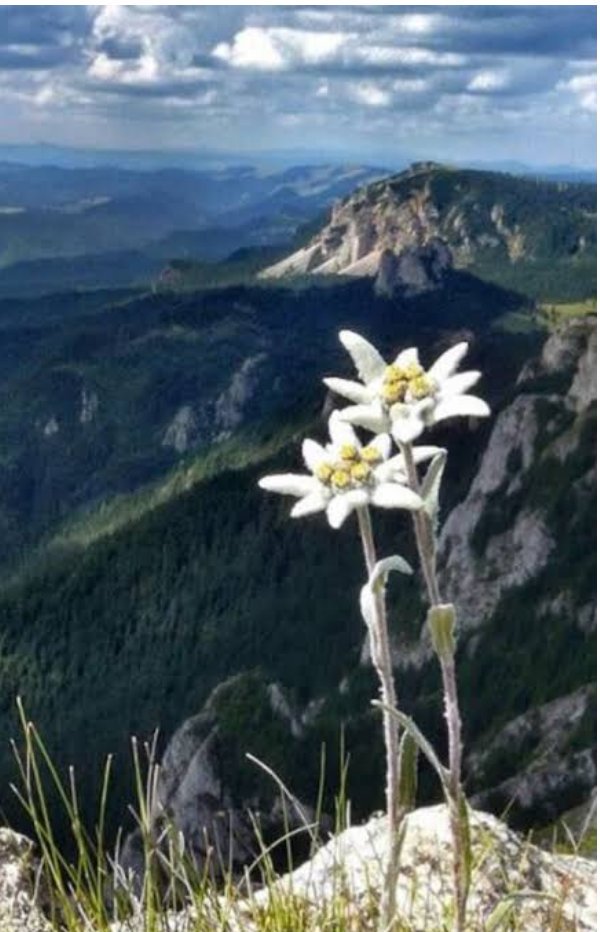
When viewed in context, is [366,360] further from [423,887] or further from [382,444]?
[423,887]

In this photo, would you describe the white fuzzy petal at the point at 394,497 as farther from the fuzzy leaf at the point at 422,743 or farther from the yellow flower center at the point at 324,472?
the fuzzy leaf at the point at 422,743

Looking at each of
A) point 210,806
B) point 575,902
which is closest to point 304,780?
point 210,806

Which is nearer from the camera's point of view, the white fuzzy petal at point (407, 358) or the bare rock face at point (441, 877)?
the white fuzzy petal at point (407, 358)

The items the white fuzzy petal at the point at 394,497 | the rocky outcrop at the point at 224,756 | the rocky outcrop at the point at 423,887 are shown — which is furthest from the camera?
the rocky outcrop at the point at 224,756

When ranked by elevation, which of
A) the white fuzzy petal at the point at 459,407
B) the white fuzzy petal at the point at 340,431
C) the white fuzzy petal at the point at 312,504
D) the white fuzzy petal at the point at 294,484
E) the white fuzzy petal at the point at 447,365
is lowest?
the white fuzzy petal at the point at 312,504

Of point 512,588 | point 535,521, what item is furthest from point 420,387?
point 535,521

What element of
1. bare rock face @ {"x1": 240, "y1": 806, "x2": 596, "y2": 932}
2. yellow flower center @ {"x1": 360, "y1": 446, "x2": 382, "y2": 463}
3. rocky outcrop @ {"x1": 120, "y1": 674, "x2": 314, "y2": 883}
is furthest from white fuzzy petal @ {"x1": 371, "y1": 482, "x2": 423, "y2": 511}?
rocky outcrop @ {"x1": 120, "y1": 674, "x2": 314, "y2": 883}

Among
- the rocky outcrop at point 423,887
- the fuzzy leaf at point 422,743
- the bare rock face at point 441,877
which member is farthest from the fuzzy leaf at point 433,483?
the bare rock face at point 441,877

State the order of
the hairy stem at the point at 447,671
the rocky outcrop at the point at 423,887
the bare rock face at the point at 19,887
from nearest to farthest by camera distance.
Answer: the hairy stem at the point at 447,671 < the rocky outcrop at the point at 423,887 < the bare rock face at the point at 19,887
